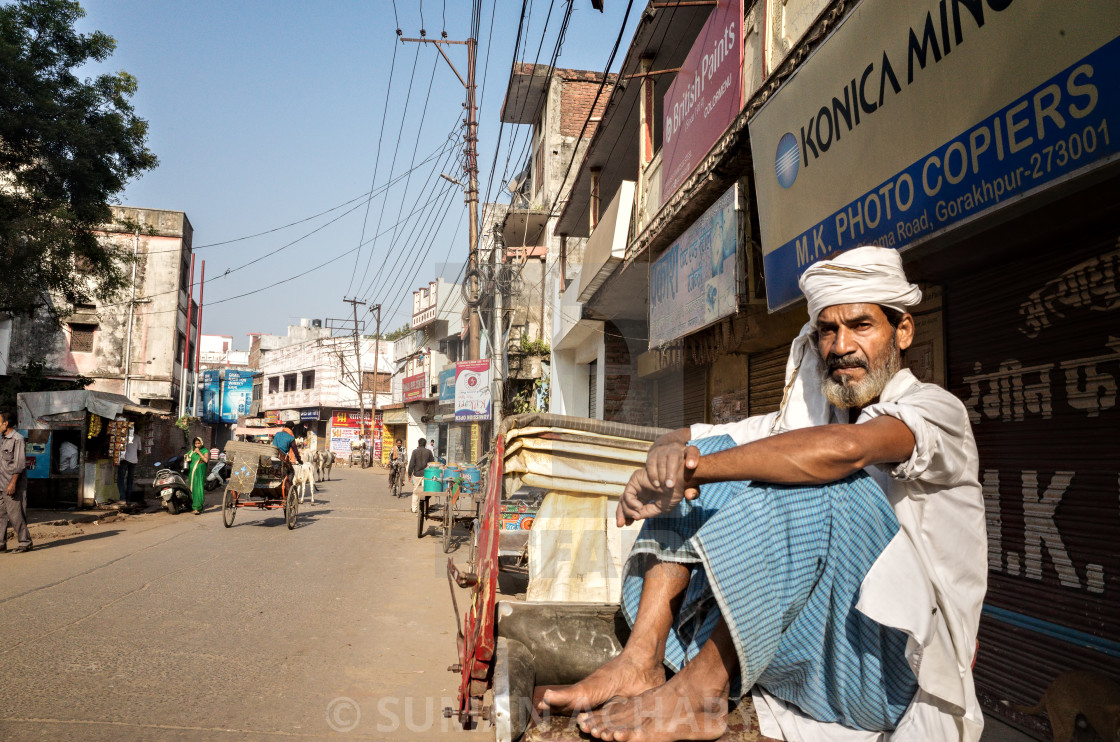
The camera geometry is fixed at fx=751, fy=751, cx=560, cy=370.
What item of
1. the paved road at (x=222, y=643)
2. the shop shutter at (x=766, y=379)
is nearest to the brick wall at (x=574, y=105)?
the paved road at (x=222, y=643)

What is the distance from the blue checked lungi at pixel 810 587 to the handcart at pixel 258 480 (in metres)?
12.6

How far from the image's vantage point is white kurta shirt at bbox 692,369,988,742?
5.59ft

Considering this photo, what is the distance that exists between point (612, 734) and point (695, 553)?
0.47 m

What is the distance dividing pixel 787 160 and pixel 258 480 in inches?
439

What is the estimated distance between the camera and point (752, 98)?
243 inches

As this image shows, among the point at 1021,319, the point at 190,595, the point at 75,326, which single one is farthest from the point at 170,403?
the point at 1021,319

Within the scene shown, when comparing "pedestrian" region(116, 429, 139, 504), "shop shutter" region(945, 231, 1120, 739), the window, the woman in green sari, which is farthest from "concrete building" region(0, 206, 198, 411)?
"shop shutter" region(945, 231, 1120, 739)

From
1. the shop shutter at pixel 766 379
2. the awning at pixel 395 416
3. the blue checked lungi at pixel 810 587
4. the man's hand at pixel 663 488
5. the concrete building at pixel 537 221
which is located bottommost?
the blue checked lungi at pixel 810 587

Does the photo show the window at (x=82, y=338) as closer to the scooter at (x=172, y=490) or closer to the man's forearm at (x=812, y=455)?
the scooter at (x=172, y=490)

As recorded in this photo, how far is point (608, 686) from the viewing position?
1.94 meters

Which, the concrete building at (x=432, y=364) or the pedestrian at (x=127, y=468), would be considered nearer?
the pedestrian at (x=127, y=468)

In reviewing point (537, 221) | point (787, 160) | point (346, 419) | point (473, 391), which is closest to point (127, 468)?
point (473, 391)

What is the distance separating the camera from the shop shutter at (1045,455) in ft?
11.6

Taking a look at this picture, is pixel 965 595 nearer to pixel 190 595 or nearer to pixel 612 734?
pixel 612 734
